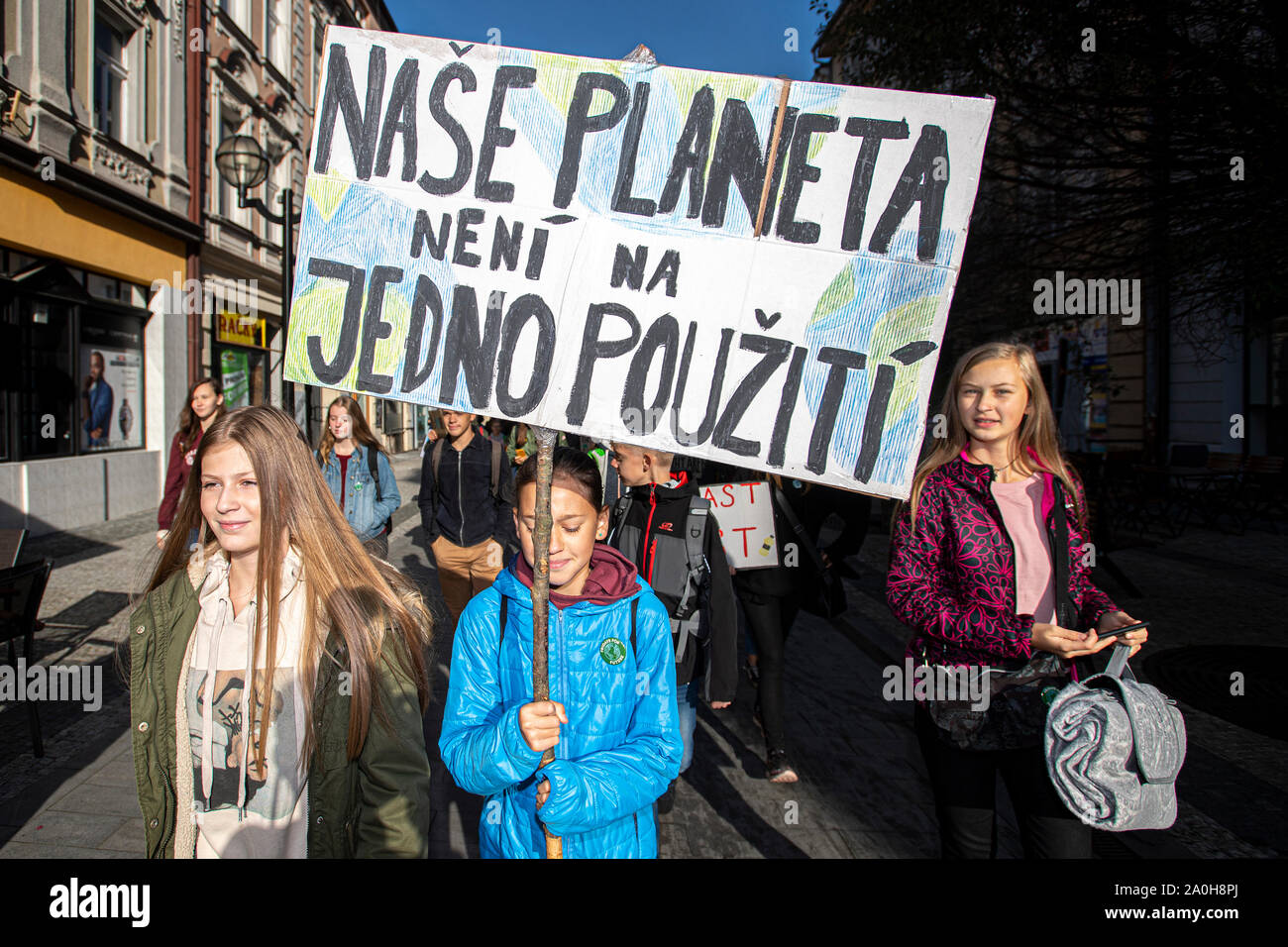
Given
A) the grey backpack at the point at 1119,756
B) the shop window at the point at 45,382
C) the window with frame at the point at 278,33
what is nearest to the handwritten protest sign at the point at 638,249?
the grey backpack at the point at 1119,756

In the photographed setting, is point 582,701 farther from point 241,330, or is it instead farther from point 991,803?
point 241,330

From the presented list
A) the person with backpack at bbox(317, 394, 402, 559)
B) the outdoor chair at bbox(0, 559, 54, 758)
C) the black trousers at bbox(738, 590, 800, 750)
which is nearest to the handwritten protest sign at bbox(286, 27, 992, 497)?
the black trousers at bbox(738, 590, 800, 750)

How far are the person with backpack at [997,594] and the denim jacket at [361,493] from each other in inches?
152

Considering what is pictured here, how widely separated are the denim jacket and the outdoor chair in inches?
64.9

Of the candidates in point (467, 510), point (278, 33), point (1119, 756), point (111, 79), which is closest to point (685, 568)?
point (1119, 756)

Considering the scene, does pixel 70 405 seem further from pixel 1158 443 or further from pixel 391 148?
pixel 1158 443

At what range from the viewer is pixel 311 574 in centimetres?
177

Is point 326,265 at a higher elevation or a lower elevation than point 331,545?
higher

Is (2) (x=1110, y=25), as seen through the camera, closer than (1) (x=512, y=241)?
No

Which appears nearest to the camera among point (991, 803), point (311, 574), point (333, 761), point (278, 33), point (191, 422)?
point (333, 761)

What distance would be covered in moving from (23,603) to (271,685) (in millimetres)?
3054

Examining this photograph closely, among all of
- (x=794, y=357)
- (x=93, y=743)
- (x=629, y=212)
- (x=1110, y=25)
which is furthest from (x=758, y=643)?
(x=1110, y=25)

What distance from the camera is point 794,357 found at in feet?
6.11

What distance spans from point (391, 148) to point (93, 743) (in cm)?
383
